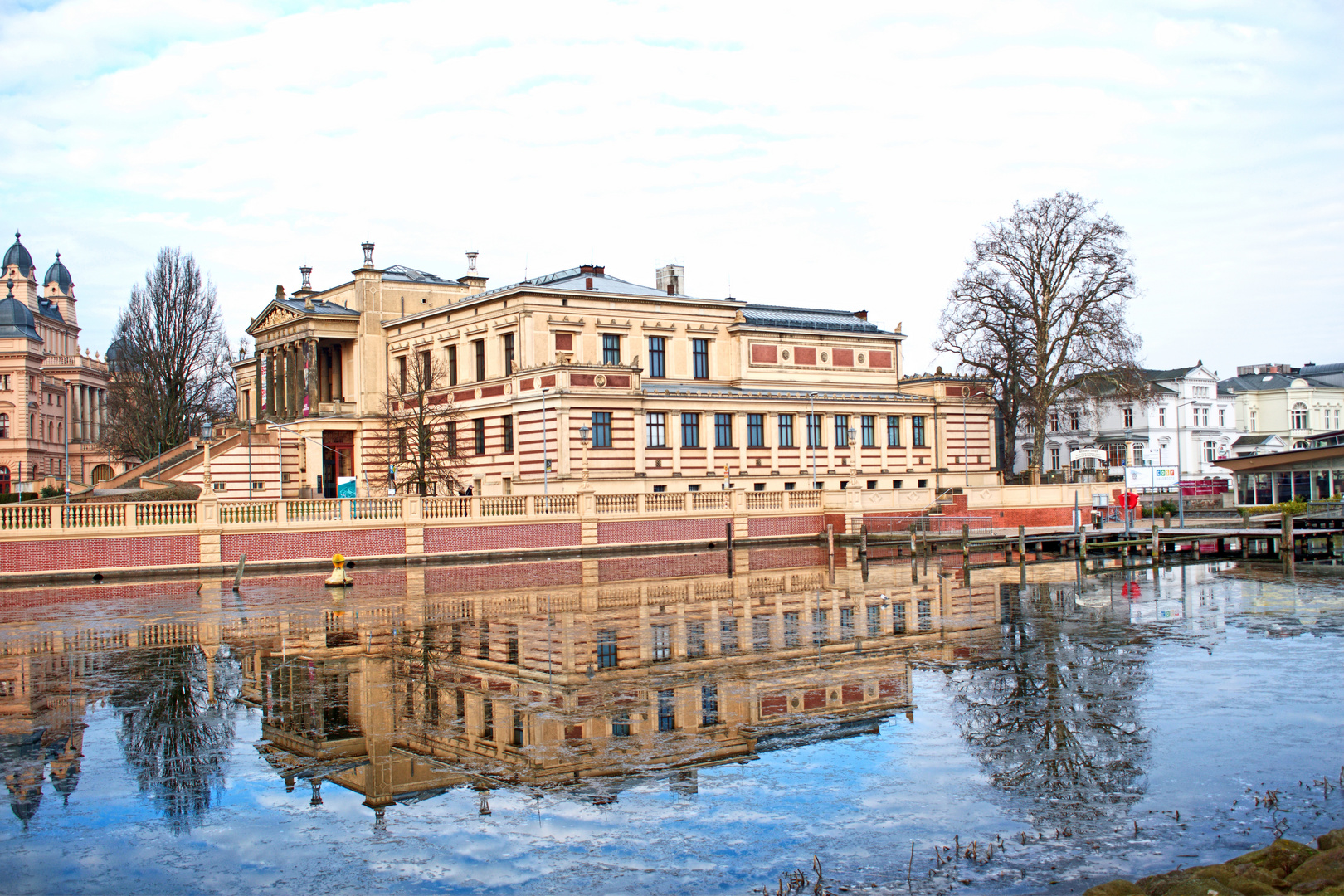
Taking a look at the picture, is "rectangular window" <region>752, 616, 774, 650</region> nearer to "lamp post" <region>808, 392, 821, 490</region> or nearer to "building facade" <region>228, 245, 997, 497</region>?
"building facade" <region>228, 245, 997, 497</region>

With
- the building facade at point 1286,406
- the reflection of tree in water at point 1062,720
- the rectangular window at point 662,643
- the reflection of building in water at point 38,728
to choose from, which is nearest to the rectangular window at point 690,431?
the rectangular window at point 662,643

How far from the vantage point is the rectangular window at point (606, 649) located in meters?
20.4

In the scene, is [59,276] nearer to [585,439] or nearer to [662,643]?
[585,439]

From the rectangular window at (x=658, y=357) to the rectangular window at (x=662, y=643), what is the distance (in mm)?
42075

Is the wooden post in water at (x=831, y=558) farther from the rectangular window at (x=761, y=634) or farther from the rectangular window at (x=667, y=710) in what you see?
the rectangular window at (x=667, y=710)

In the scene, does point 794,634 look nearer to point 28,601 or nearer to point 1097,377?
point 28,601

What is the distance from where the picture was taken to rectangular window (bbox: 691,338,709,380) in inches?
2680

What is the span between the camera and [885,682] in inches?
716

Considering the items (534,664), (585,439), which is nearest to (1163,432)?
(585,439)

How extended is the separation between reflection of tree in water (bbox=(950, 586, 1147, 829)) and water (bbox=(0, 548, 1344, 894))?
0.06 meters

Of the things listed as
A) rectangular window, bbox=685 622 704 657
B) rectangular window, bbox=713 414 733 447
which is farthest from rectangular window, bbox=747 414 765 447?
rectangular window, bbox=685 622 704 657

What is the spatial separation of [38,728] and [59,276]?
138 meters

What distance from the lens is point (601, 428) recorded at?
58688 millimetres

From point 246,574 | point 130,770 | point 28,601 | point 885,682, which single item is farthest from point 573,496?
point 130,770
